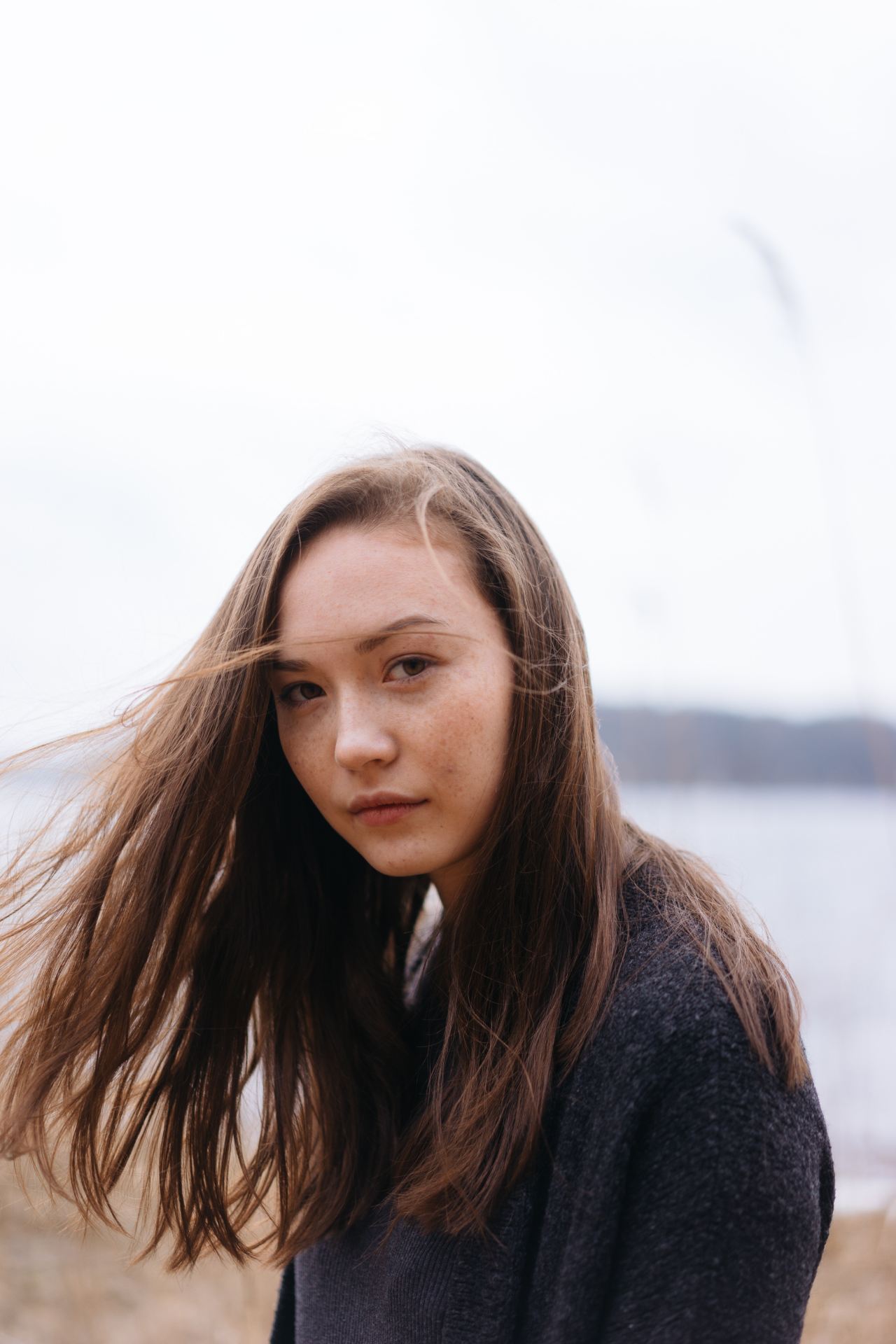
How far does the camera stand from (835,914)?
394cm

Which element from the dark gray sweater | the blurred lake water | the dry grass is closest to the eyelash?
the dark gray sweater

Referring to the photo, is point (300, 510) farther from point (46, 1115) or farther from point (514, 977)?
point (46, 1115)

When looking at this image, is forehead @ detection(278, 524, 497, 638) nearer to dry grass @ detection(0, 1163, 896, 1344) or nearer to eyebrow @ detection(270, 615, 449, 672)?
eyebrow @ detection(270, 615, 449, 672)

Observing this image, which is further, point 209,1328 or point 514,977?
point 209,1328

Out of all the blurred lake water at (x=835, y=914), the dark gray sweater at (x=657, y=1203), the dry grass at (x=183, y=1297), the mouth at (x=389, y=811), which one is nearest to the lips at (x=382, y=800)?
the mouth at (x=389, y=811)

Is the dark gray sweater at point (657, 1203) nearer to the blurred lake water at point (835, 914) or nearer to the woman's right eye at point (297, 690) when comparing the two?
the woman's right eye at point (297, 690)

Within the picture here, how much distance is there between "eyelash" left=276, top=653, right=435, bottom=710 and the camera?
1.20 meters

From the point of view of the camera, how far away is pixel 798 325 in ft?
7.02

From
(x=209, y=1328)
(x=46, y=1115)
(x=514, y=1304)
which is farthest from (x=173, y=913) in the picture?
(x=209, y=1328)

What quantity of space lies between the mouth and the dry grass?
1913 mm

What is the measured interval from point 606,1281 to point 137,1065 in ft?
2.27

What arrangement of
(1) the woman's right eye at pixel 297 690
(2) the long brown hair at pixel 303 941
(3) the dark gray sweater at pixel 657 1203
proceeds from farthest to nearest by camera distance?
(1) the woman's right eye at pixel 297 690 < (2) the long brown hair at pixel 303 941 < (3) the dark gray sweater at pixel 657 1203

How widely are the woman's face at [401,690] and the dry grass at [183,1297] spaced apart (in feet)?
6.29

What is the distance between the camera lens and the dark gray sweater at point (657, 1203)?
0.94 metres
